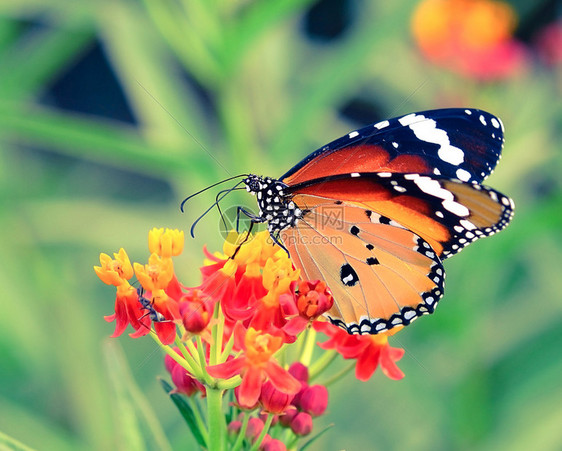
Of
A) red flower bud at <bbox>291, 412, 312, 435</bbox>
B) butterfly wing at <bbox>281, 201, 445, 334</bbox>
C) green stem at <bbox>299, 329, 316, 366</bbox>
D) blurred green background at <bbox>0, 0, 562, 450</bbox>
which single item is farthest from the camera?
blurred green background at <bbox>0, 0, 562, 450</bbox>

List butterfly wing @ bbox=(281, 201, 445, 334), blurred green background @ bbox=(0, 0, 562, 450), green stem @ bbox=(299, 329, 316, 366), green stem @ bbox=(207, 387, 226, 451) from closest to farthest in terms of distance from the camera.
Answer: green stem @ bbox=(207, 387, 226, 451) < green stem @ bbox=(299, 329, 316, 366) < butterfly wing @ bbox=(281, 201, 445, 334) < blurred green background @ bbox=(0, 0, 562, 450)

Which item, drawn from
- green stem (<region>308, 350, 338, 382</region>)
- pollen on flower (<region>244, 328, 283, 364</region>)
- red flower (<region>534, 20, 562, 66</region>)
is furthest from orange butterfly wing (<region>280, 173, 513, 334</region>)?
red flower (<region>534, 20, 562, 66</region>)

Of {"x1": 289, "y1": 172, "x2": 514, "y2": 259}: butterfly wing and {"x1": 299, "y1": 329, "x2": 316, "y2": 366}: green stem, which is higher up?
{"x1": 289, "y1": 172, "x2": 514, "y2": 259}: butterfly wing

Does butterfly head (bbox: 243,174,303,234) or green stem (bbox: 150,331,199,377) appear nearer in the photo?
green stem (bbox: 150,331,199,377)

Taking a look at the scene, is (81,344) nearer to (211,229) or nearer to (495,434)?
(211,229)

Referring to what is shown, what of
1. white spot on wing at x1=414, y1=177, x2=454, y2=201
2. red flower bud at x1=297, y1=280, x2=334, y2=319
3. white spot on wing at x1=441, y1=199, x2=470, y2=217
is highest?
white spot on wing at x1=414, y1=177, x2=454, y2=201

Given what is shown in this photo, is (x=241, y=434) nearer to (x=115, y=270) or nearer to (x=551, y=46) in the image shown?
(x=115, y=270)

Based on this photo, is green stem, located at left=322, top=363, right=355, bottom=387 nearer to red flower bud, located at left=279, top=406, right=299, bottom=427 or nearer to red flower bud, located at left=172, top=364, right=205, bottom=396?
red flower bud, located at left=279, top=406, right=299, bottom=427

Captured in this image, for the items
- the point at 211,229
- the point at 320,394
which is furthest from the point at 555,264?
the point at 320,394
